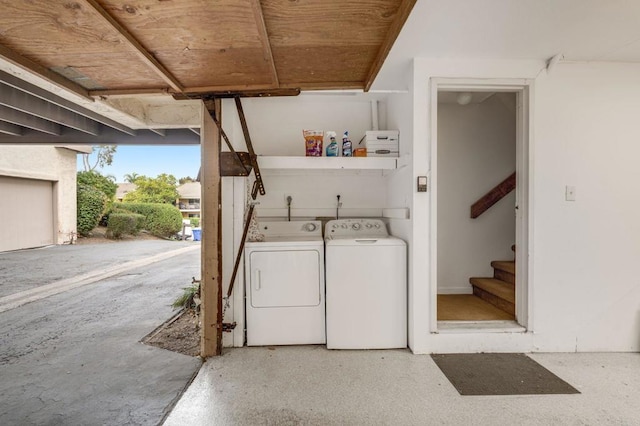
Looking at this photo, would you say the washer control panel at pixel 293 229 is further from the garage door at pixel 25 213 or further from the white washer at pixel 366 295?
the garage door at pixel 25 213

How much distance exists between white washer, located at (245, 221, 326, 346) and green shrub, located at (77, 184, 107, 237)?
11.9 m

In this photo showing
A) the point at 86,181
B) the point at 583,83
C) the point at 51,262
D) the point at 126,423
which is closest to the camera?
the point at 126,423

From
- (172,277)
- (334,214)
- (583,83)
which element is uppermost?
(583,83)

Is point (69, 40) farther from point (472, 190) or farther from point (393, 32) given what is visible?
point (472, 190)

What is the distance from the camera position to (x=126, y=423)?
1.75m

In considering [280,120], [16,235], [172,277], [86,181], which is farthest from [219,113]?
[86,181]

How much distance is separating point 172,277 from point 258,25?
5212 mm

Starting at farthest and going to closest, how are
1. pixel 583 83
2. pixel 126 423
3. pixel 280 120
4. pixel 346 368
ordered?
pixel 280 120, pixel 583 83, pixel 346 368, pixel 126 423

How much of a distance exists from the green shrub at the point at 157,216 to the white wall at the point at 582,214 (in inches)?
560

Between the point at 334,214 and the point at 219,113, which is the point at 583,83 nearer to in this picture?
the point at 334,214

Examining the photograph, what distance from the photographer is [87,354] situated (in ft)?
8.55

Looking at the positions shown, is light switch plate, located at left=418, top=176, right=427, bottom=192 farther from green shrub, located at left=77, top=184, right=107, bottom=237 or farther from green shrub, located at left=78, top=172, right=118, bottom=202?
green shrub, located at left=78, top=172, right=118, bottom=202

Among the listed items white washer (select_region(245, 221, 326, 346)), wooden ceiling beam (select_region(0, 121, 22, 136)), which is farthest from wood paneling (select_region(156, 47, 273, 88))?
wooden ceiling beam (select_region(0, 121, 22, 136))

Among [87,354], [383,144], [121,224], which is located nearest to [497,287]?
[383,144]
